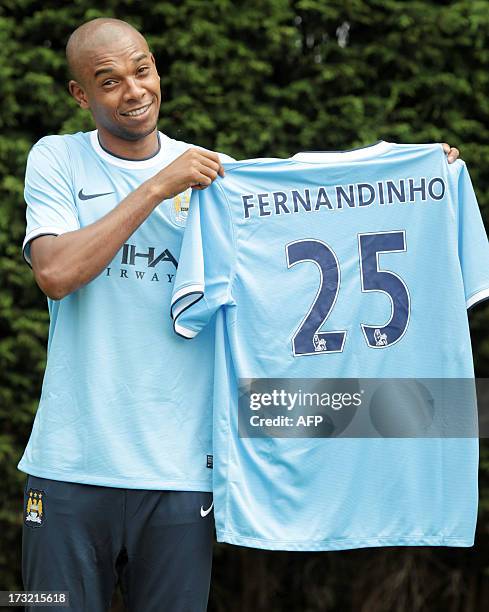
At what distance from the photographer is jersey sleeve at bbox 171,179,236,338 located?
268cm

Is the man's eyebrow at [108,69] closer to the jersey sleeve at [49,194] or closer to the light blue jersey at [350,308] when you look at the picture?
the jersey sleeve at [49,194]

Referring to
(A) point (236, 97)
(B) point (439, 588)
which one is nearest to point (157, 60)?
(A) point (236, 97)

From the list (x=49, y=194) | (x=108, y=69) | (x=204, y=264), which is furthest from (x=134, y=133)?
(x=204, y=264)

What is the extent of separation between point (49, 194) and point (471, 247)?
1.33 metres

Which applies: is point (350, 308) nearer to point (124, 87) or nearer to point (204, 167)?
point (204, 167)

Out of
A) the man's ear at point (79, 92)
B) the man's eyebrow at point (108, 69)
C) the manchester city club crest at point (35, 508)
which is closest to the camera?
the manchester city club crest at point (35, 508)

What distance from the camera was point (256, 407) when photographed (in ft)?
9.55

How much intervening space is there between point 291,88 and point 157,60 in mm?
678

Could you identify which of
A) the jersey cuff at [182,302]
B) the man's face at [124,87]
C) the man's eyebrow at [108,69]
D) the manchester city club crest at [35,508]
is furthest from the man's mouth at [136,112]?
the manchester city club crest at [35,508]

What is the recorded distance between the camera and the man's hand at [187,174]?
260cm

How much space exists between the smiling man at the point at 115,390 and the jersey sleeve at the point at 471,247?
834 millimetres

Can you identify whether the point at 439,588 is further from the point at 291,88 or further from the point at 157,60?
the point at 157,60

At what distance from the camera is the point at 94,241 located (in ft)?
8.32

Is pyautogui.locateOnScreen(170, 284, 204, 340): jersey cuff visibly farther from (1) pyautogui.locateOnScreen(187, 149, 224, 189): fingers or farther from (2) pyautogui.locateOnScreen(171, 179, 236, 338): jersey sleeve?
(1) pyautogui.locateOnScreen(187, 149, 224, 189): fingers
